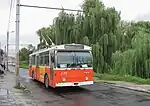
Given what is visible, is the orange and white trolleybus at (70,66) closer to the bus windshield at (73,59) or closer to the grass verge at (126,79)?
the bus windshield at (73,59)

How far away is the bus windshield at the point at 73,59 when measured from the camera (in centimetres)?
1906

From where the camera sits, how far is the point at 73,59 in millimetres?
19203

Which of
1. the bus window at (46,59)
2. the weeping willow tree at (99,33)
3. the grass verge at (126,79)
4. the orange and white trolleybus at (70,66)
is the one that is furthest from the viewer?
the weeping willow tree at (99,33)

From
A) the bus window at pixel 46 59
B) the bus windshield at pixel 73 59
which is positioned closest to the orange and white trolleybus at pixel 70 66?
the bus windshield at pixel 73 59

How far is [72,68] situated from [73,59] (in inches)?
21.3

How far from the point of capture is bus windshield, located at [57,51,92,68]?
1906 cm

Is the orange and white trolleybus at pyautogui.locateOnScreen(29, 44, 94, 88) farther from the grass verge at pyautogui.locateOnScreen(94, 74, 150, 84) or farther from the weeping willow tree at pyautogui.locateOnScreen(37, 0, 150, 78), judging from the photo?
the weeping willow tree at pyautogui.locateOnScreen(37, 0, 150, 78)

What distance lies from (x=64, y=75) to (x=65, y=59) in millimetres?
946

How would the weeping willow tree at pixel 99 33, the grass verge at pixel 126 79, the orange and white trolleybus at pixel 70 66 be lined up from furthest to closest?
the weeping willow tree at pixel 99 33 → the grass verge at pixel 126 79 → the orange and white trolleybus at pixel 70 66

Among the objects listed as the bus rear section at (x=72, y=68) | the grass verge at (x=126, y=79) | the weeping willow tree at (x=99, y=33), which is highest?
the weeping willow tree at (x=99, y=33)

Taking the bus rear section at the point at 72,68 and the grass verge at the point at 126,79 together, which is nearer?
the bus rear section at the point at 72,68

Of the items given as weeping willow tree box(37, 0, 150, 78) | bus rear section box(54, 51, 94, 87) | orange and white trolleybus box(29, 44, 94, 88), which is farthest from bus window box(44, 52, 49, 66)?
weeping willow tree box(37, 0, 150, 78)

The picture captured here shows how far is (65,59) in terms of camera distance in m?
19.1

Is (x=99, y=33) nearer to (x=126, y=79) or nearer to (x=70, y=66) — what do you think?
(x=126, y=79)
